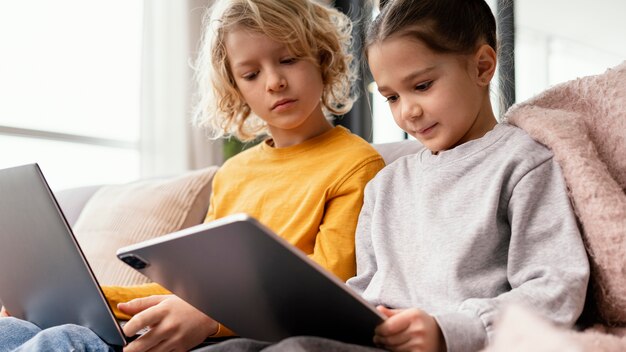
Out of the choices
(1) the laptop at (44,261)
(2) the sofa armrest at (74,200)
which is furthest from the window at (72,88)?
(1) the laptop at (44,261)

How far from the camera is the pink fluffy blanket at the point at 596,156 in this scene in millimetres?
873

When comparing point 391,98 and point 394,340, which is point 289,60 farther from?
point 394,340

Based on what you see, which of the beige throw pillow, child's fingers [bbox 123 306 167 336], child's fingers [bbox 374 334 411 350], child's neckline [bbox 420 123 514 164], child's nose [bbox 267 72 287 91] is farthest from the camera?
the beige throw pillow

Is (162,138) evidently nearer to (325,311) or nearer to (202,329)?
(202,329)

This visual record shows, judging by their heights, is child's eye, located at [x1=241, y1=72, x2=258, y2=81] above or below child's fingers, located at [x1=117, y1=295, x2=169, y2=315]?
above

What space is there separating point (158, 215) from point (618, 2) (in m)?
3.10

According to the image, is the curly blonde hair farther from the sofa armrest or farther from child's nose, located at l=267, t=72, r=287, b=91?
the sofa armrest

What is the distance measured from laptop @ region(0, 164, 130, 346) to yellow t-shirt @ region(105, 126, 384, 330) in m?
0.21

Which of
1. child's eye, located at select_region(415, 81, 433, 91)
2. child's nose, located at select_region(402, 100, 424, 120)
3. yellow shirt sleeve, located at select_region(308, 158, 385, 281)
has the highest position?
child's eye, located at select_region(415, 81, 433, 91)

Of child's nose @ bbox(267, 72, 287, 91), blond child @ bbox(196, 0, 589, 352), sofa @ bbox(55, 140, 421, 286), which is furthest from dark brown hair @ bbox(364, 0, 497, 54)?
sofa @ bbox(55, 140, 421, 286)

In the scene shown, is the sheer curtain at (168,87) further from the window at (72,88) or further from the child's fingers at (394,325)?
the child's fingers at (394,325)

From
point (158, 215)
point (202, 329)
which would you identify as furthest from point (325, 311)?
point (158, 215)

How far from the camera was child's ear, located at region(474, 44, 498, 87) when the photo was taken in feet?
3.55

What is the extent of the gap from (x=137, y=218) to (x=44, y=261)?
84 centimetres
